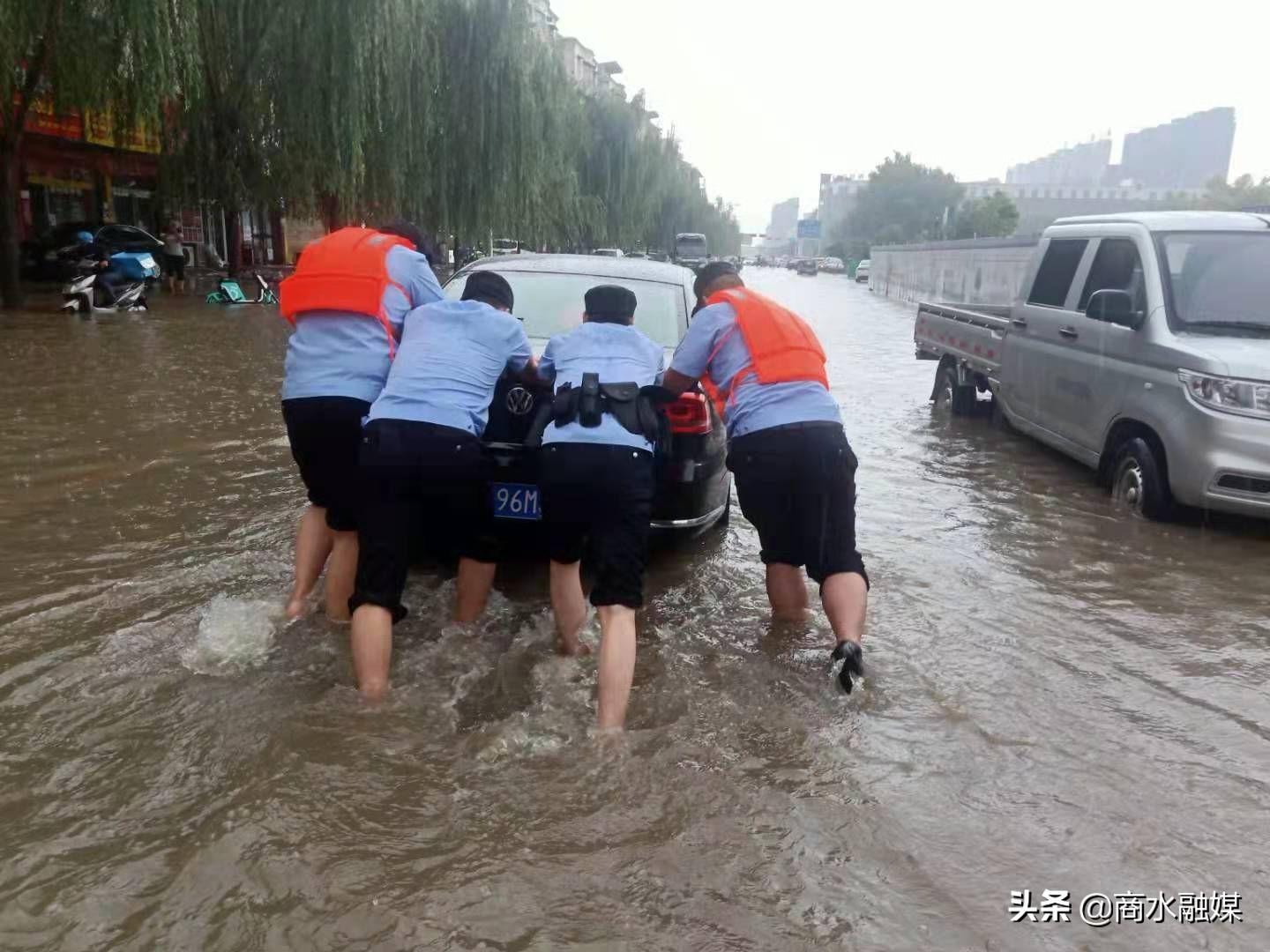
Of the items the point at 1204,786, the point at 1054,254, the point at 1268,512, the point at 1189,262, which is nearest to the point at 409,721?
the point at 1204,786

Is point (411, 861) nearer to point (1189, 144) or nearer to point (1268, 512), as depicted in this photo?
point (1268, 512)

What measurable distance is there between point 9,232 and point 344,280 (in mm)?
16463

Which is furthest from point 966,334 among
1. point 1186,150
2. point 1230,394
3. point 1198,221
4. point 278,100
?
point 1186,150

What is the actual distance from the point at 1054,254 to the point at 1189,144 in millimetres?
191963

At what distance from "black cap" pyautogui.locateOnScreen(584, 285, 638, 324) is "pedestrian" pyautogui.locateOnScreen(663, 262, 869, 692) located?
35 cm

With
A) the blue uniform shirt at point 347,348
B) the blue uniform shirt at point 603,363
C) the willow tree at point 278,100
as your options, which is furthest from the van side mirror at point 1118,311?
the willow tree at point 278,100

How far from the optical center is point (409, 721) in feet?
11.4

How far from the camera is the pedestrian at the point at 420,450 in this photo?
11.7ft

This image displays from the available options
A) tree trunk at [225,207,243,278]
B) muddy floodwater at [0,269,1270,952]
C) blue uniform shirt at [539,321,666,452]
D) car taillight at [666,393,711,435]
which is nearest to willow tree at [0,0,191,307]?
tree trunk at [225,207,243,278]

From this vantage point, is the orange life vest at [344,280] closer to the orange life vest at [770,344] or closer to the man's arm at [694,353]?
the man's arm at [694,353]

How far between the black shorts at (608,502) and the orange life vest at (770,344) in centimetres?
72

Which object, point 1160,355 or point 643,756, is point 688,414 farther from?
point 1160,355

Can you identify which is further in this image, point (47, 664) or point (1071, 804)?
point (47, 664)

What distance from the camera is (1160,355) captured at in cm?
628
